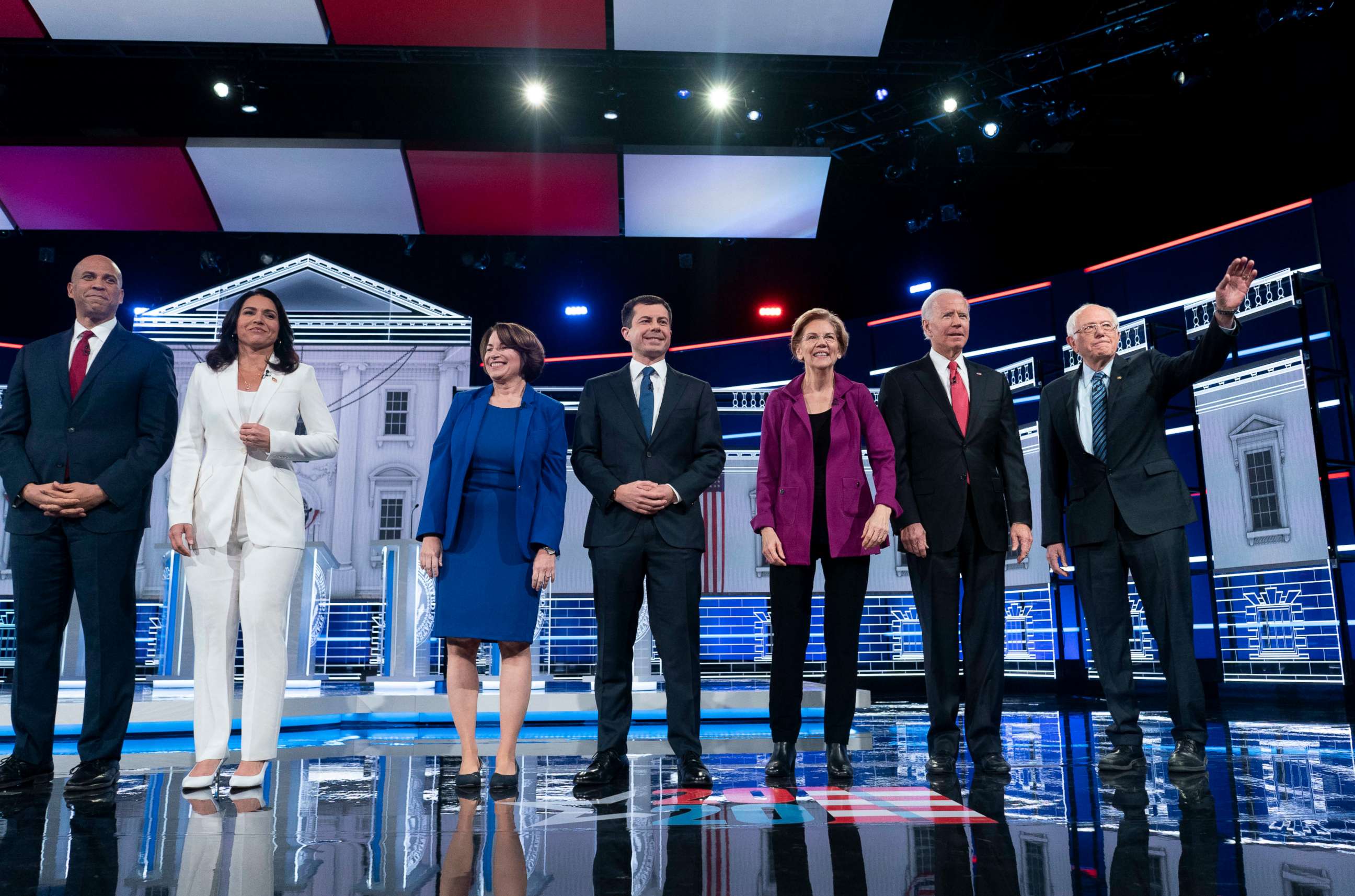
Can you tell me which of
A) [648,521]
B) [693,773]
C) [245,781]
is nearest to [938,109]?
[648,521]

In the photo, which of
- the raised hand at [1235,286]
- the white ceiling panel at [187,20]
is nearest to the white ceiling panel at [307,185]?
the white ceiling panel at [187,20]

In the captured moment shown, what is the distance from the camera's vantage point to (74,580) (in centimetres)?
314

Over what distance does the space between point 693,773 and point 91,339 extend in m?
A: 2.55

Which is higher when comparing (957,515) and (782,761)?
(957,515)

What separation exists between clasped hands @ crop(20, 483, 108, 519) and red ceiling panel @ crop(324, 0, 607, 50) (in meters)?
4.16

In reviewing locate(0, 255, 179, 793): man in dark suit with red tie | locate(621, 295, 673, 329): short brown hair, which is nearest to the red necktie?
locate(0, 255, 179, 793): man in dark suit with red tie

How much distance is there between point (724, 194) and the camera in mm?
8203

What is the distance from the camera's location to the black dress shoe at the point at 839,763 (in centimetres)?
312

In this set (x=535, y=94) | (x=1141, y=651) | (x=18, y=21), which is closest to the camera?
(x=18, y=21)

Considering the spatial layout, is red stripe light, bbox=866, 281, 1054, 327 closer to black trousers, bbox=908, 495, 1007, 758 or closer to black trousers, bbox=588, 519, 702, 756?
black trousers, bbox=908, 495, 1007, 758

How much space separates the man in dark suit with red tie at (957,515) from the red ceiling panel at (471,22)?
3.82 m

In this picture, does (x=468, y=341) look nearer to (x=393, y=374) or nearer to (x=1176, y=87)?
(x=393, y=374)

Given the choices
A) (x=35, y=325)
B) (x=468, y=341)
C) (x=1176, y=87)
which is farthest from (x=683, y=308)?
(x=35, y=325)

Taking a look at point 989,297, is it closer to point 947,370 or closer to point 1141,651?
point 1141,651
